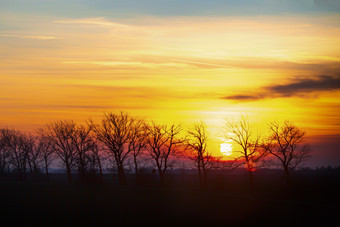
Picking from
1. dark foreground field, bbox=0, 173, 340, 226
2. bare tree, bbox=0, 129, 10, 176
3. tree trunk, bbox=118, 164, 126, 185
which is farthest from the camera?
bare tree, bbox=0, 129, 10, 176

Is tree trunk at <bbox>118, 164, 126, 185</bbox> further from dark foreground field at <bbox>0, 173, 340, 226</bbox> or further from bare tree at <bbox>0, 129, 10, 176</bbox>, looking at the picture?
bare tree at <bbox>0, 129, 10, 176</bbox>

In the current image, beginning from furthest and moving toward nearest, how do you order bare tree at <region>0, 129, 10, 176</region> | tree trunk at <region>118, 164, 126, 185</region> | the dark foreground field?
bare tree at <region>0, 129, 10, 176</region> → tree trunk at <region>118, 164, 126, 185</region> → the dark foreground field

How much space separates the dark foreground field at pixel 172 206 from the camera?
141 feet

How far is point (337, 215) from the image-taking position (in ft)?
161

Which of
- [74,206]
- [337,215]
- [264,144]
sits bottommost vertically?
[337,215]

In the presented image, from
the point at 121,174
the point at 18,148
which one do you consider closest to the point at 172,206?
the point at 121,174

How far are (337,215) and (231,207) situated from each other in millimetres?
12758

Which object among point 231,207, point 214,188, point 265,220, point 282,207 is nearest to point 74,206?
point 231,207

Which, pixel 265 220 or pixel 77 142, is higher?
pixel 77 142

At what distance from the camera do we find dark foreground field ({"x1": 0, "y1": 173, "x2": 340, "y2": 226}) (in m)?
43.0

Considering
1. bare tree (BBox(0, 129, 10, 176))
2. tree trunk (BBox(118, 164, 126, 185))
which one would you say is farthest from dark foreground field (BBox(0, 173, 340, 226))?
bare tree (BBox(0, 129, 10, 176))

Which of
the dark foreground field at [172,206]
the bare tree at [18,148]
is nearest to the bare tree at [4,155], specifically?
the bare tree at [18,148]

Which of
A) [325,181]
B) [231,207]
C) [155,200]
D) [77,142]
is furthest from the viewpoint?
[77,142]

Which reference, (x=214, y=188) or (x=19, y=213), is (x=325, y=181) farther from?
(x=19, y=213)
